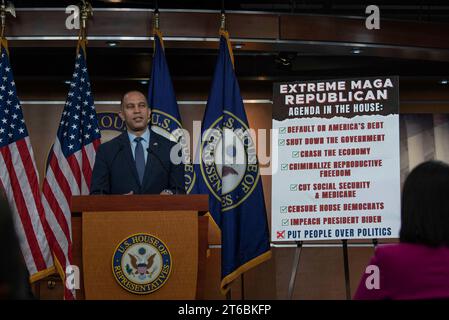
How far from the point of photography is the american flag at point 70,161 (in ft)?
18.6

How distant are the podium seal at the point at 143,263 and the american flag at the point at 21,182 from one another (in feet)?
6.94

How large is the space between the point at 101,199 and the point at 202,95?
391cm

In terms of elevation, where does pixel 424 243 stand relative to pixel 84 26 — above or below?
below

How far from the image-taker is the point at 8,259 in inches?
51.9

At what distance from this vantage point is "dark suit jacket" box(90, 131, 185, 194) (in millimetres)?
4641

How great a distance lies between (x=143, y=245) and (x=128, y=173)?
1094mm

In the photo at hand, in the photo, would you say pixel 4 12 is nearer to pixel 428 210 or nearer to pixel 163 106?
pixel 163 106

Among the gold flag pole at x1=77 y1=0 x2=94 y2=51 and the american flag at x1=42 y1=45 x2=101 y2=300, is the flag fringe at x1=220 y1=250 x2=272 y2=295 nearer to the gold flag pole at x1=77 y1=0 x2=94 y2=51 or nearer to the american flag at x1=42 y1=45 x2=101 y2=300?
the american flag at x1=42 y1=45 x2=101 y2=300

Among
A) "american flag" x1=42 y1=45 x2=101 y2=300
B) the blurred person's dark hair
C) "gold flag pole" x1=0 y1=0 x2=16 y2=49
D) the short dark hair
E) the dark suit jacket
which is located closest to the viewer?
the blurred person's dark hair

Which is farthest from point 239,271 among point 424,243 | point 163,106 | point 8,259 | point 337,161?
point 8,259

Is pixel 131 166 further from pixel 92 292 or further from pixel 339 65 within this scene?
pixel 339 65

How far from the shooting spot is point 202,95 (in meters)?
7.52

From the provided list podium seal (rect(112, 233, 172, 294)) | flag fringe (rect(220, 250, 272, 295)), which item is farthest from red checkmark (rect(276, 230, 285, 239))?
podium seal (rect(112, 233, 172, 294))

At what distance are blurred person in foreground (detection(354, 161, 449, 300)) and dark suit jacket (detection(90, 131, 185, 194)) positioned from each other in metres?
2.64
